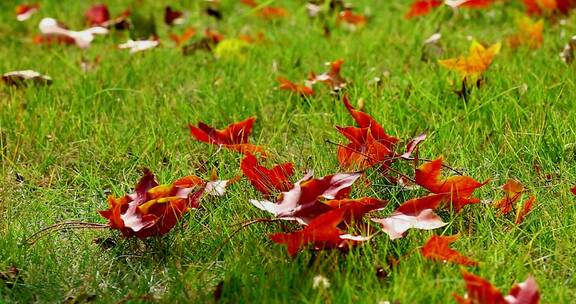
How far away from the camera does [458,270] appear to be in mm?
1506

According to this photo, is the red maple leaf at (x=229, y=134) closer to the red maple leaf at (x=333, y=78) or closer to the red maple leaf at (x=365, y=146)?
the red maple leaf at (x=365, y=146)

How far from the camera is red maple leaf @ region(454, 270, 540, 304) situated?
1281mm

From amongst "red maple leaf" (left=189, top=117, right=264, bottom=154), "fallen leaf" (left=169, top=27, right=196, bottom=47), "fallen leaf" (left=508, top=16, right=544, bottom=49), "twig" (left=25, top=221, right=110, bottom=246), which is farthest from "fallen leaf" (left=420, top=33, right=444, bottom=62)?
"twig" (left=25, top=221, right=110, bottom=246)

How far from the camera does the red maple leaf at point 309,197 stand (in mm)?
1547

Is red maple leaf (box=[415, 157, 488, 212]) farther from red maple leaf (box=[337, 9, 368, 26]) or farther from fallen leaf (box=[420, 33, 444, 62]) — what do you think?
red maple leaf (box=[337, 9, 368, 26])

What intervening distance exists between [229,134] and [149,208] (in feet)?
1.54

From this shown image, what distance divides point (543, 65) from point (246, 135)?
103 cm

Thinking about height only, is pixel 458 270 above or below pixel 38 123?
above

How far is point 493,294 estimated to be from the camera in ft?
4.23

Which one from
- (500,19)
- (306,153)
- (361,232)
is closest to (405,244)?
(361,232)

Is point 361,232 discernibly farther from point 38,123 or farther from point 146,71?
point 146,71

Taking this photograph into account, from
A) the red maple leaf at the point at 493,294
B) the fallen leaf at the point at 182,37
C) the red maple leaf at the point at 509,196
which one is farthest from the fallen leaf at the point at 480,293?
the fallen leaf at the point at 182,37

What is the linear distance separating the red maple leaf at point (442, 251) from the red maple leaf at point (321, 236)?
0.12 m

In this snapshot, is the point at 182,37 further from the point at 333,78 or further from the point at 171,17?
the point at 333,78
